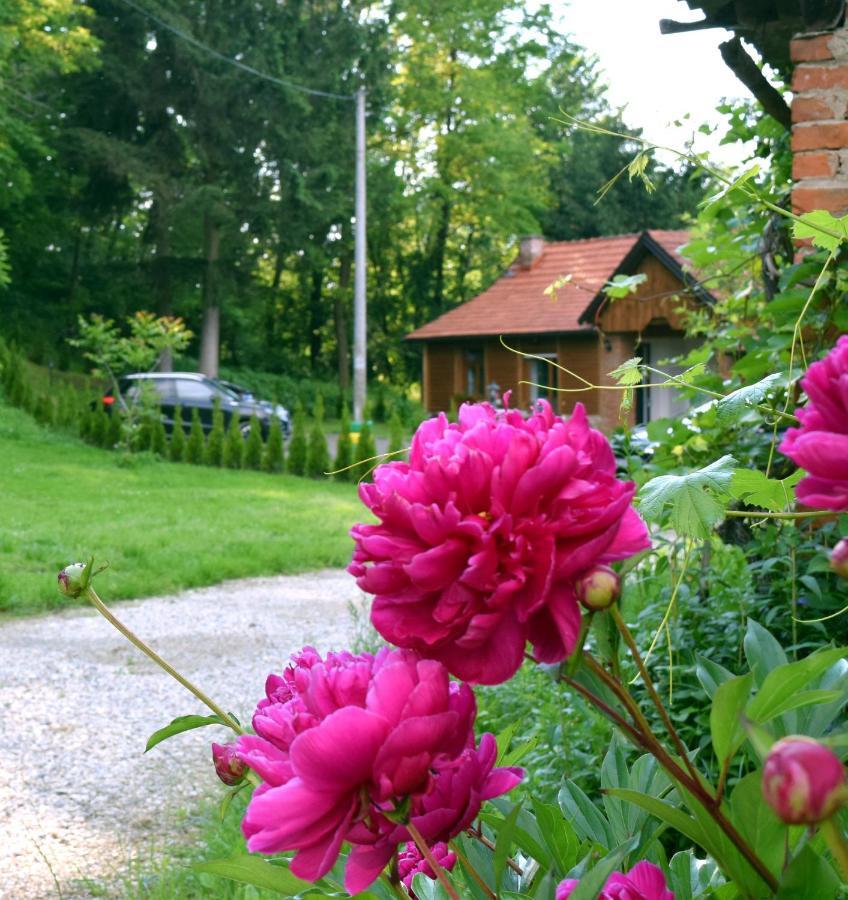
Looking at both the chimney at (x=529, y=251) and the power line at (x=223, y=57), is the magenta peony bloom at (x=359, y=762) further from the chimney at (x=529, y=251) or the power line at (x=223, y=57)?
the chimney at (x=529, y=251)

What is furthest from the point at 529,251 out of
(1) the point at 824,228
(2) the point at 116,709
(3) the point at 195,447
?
(1) the point at 824,228

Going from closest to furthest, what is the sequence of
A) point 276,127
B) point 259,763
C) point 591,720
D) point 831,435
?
point 831,435 → point 259,763 → point 591,720 → point 276,127

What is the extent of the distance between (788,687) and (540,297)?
26717 mm

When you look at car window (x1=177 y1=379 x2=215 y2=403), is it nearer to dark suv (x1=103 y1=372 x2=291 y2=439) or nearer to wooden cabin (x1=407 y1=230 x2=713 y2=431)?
dark suv (x1=103 y1=372 x2=291 y2=439)

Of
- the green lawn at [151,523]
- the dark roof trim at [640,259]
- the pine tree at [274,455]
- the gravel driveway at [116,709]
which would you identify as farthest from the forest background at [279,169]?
the gravel driveway at [116,709]

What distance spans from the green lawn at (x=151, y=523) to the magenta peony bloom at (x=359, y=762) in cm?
485

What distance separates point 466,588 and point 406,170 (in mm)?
34929

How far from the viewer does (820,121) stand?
350 cm

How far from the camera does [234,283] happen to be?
1124 inches

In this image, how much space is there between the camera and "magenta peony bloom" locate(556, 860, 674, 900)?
2.33 ft

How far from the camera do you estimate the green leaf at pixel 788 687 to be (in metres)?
0.61

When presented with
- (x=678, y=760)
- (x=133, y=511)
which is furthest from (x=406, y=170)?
(x=678, y=760)

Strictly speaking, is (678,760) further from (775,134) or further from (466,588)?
(775,134)

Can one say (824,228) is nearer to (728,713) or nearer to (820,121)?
(728,713)
